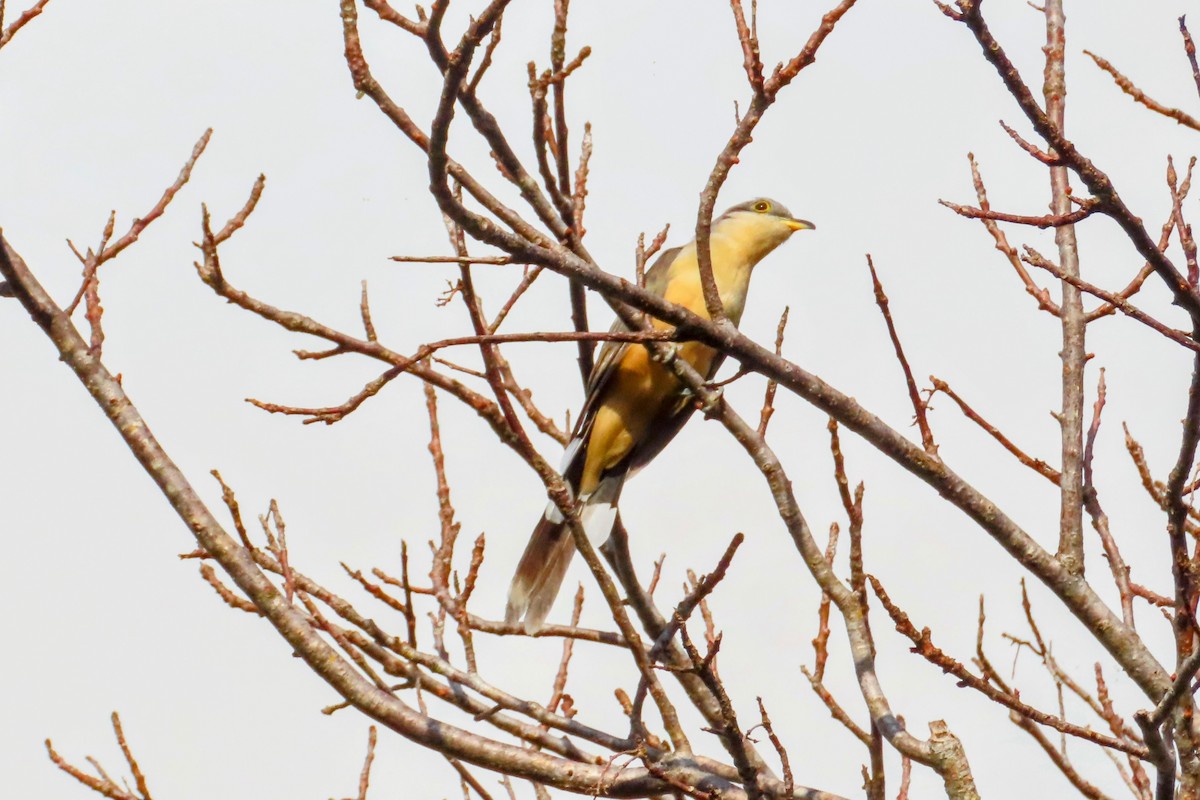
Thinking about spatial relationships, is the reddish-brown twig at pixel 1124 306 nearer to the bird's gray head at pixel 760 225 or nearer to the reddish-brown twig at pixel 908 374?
the reddish-brown twig at pixel 908 374

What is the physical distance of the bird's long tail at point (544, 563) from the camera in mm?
3963

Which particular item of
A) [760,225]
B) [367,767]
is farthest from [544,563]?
[760,225]

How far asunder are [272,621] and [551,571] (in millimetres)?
1561

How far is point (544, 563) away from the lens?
4090 mm

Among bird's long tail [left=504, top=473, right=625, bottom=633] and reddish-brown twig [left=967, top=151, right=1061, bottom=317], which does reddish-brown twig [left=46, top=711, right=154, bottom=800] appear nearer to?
bird's long tail [left=504, top=473, right=625, bottom=633]

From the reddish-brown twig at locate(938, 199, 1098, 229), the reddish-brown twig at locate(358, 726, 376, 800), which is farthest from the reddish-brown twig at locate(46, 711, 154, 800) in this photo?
the reddish-brown twig at locate(938, 199, 1098, 229)

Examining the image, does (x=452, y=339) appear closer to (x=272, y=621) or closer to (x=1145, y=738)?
(x=272, y=621)

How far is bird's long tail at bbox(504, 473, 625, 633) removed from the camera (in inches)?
156

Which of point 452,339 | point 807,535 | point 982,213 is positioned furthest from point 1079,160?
point 807,535

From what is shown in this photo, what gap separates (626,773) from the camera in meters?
2.84

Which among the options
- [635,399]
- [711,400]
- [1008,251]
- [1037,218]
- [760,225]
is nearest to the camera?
[1037,218]

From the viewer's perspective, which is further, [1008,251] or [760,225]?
[760,225]

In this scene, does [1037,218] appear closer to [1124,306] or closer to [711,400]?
[1124,306]

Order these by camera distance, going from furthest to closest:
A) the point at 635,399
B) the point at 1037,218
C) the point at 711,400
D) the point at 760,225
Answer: the point at 760,225, the point at 635,399, the point at 711,400, the point at 1037,218
